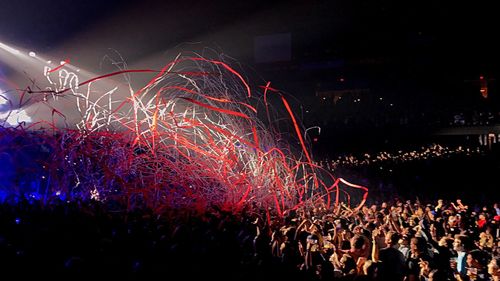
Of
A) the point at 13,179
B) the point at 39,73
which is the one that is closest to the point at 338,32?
the point at 39,73

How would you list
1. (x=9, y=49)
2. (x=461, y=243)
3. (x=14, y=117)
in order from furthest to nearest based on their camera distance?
1. (x=14, y=117)
2. (x=9, y=49)
3. (x=461, y=243)

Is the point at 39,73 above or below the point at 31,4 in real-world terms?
below

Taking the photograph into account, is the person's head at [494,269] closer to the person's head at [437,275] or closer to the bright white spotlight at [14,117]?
the person's head at [437,275]

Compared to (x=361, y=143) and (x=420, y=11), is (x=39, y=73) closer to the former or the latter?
(x=361, y=143)

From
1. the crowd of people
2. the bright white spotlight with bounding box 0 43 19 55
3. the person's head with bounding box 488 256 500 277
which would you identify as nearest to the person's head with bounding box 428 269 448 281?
the crowd of people

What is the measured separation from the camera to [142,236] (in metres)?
5.16

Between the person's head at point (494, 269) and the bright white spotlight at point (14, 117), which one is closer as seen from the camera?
the person's head at point (494, 269)

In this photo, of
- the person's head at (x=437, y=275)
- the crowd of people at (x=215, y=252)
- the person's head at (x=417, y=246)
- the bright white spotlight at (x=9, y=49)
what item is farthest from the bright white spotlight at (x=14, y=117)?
the person's head at (x=437, y=275)

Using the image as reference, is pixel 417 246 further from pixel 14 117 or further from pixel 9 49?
pixel 9 49

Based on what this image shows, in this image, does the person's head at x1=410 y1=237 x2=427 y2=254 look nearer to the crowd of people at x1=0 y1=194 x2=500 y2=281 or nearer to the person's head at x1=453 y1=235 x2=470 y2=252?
the crowd of people at x1=0 y1=194 x2=500 y2=281

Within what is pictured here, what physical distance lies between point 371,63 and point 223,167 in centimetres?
1066

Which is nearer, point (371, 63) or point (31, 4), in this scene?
point (31, 4)

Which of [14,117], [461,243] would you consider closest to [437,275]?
[461,243]

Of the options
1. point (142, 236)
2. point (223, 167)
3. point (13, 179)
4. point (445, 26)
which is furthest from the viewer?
point (445, 26)
